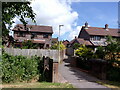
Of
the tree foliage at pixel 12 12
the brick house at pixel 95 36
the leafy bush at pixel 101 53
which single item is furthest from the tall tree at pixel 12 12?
the brick house at pixel 95 36

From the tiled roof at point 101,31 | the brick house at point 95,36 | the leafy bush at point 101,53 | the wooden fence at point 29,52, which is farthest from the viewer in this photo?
the tiled roof at point 101,31

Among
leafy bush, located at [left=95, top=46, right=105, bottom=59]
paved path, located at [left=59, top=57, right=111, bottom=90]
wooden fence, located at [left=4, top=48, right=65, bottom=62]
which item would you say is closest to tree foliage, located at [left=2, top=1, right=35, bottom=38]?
paved path, located at [left=59, top=57, right=111, bottom=90]

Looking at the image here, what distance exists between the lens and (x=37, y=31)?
Result: 35.0 m

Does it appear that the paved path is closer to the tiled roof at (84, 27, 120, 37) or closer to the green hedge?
the green hedge

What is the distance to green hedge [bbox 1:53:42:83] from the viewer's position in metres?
9.68

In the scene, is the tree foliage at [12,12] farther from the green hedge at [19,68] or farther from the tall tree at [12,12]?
the green hedge at [19,68]

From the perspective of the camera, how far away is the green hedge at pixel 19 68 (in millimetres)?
9680

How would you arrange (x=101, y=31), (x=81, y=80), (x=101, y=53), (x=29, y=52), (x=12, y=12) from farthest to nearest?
(x=101, y=31) → (x=29, y=52) → (x=101, y=53) → (x=81, y=80) → (x=12, y=12)

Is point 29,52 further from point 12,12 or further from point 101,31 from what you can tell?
point 101,31

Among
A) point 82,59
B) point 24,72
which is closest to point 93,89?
point 24,72

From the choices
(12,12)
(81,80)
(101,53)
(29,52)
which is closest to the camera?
(12,12)

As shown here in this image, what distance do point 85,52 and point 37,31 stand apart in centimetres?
1968

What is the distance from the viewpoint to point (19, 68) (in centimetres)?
1023

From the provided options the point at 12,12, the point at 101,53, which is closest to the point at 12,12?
the point at 12,12
